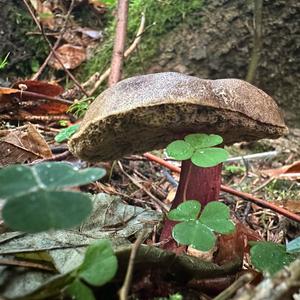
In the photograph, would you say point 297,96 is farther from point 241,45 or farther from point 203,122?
point 203,122

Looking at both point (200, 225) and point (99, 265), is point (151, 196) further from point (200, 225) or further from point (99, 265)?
point (99, 265)

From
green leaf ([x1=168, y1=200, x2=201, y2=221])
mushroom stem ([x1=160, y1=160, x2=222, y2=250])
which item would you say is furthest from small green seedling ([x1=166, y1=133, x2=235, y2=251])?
mushroom stem ([x1=160, y1=160, x2=222, y2=250])

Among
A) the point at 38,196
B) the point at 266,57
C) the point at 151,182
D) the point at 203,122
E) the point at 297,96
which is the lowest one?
the point at 151,182

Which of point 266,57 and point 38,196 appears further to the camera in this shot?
point 266,57

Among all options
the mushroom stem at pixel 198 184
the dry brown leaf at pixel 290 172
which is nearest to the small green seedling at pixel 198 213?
the mushroom stem at pixel 198 184

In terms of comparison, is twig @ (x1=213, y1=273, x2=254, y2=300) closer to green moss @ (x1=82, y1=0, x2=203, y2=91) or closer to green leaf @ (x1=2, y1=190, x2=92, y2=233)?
green leaf @ (x1=2, y1=190, x2=92, y2=233)

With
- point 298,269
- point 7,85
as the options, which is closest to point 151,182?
point 7,85
